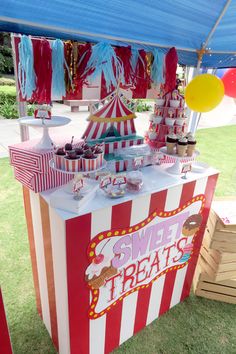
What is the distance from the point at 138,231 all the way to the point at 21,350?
1.24m

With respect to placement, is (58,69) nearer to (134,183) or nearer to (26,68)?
(26,68)

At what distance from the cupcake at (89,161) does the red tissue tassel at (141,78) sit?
35.3 inches

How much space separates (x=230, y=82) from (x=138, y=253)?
208cm

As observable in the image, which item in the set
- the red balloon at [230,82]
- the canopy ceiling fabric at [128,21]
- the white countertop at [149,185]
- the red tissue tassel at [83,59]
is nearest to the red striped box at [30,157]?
the white countertop at [149,185]

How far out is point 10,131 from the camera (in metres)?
6.26

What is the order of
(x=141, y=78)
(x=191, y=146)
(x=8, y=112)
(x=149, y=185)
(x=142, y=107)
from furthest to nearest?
(x=142, y=107) < (x=8, y=112) < (x=141, y=78) < (x=191, y=146) < (x=149, y=185)

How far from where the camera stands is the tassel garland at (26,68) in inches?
56.1

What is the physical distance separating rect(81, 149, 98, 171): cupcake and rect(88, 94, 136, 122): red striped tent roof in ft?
1.74

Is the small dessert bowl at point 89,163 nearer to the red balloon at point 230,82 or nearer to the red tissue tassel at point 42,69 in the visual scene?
the red tissue tassel at point 42,69

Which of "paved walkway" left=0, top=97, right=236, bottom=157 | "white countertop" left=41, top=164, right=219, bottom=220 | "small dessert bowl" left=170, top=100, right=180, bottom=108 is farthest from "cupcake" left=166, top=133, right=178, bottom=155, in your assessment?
"paved walkway" left=0, top=97, right=236, bottom=157

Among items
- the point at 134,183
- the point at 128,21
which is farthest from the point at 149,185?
the point at 128,21

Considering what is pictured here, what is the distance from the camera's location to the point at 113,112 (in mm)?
1856

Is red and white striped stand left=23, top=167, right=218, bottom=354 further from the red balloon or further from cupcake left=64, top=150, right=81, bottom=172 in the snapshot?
the red balloon

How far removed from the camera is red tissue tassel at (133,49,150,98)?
1889mm
